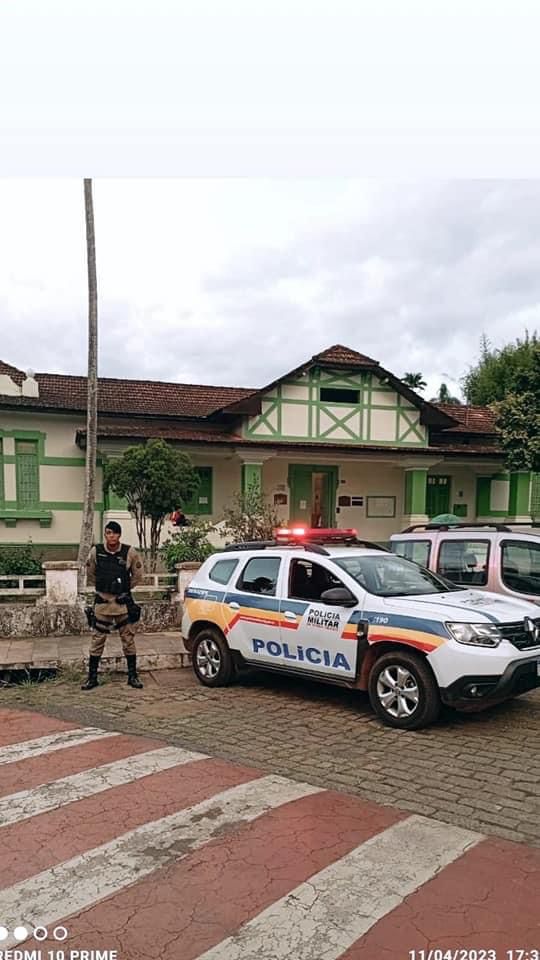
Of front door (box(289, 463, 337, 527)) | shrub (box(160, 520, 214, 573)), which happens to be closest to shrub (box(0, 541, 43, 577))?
shrub (box(160, 520, 214, 573))

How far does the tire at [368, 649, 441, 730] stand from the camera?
5.68 meters

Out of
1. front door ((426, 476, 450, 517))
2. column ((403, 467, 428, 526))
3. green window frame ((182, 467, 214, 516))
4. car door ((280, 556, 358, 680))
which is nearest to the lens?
car door ((280, 556, 358, 680))

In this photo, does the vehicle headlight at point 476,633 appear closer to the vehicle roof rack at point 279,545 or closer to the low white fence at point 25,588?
the vehicle roof rack at point 279,545

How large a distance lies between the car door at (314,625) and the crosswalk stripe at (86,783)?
165cm

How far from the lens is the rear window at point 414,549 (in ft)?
28.4

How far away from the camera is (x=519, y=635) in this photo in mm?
5824

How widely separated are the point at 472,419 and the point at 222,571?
16472 mm

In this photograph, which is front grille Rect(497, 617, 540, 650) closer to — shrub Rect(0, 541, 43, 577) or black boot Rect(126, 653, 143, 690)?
black boot Rect(126, 653, 143, 690)

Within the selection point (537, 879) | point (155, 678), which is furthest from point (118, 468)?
point (537, 879)

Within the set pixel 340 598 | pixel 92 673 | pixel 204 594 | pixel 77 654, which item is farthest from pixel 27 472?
pixel 340 598

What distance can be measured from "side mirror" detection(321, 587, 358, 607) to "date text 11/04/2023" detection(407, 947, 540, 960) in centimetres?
359

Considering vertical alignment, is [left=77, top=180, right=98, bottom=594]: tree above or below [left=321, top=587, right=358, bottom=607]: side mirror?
above

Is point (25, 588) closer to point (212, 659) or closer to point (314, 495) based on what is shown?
point (212, 659)

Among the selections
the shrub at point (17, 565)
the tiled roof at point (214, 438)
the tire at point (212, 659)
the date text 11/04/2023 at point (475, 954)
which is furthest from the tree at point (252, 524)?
the date text 11/04/2023 at point (475, 954)
